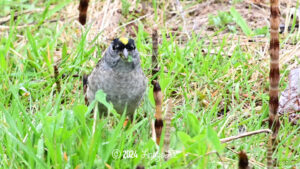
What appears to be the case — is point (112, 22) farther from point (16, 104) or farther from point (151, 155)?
point (151, 155)

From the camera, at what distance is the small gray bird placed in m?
3.54

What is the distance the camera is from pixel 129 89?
3553 mm

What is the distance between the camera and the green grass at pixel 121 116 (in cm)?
286

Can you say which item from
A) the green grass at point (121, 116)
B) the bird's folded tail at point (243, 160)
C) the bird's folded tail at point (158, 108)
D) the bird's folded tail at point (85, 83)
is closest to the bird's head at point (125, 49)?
the green grass at point (121, 116)

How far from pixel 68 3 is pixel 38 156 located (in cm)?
325

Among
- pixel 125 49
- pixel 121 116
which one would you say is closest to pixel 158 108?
pixel 125 49

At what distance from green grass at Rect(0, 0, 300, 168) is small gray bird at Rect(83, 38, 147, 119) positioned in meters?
0.12

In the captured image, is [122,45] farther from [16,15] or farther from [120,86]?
[16,15]

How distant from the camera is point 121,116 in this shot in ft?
12.4

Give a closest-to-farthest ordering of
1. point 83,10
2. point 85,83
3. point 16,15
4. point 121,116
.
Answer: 1. point 121,116
2. point 85,83
3. point 83,10
4. point 16,15

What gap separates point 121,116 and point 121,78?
1.18ft

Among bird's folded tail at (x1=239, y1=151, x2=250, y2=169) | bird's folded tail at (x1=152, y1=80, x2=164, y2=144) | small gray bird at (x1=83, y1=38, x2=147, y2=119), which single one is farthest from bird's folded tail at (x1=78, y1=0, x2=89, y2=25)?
bird's folded tail at (x1=239, y1=151, x2=250, y2=169)

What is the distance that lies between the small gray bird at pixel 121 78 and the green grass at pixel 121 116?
12 cm

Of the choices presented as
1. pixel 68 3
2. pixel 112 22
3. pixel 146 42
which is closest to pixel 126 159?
pixel 146 42
